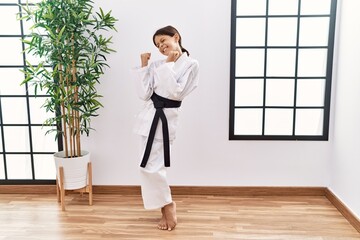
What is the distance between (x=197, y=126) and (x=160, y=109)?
77cm

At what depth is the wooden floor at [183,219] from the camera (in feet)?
8.69

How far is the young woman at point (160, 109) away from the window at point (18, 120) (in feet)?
4.24

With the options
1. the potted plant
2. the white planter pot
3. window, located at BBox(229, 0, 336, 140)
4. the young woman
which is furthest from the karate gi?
window, located at BBox(229, 0, 336, 140)

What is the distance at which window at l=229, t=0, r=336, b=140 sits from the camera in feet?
10.6

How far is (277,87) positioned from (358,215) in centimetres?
128

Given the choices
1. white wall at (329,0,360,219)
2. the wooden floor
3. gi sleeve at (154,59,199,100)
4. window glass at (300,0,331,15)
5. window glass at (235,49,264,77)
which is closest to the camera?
gi sleeve at (154,59,199,100)

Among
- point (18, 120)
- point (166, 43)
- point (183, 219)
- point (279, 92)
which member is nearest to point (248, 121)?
point (279, 92)

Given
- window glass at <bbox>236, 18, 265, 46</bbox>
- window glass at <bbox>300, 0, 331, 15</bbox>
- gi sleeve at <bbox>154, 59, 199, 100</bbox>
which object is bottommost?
gi sleeve at <bbox>154, 59, 199, 100</bbox>

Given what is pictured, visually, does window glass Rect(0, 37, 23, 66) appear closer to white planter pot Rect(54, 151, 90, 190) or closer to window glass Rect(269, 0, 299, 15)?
white planter pot Rect(54, 151, 90, 190)

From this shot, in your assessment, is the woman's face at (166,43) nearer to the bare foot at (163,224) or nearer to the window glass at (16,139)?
the bare foot at (163,224)

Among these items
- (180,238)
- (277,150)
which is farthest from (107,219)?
(277,150)

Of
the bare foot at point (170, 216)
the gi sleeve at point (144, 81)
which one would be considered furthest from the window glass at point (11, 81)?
the bare foot at point (170, 216)

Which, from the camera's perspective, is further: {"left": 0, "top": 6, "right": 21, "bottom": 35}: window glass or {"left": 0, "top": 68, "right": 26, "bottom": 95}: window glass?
{"left": 0, "top": 68, "right": 26, "bottom": 95}: window glass

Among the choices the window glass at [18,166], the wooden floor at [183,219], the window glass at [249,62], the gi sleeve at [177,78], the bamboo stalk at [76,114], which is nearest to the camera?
the gi sleeve at [177,78]
